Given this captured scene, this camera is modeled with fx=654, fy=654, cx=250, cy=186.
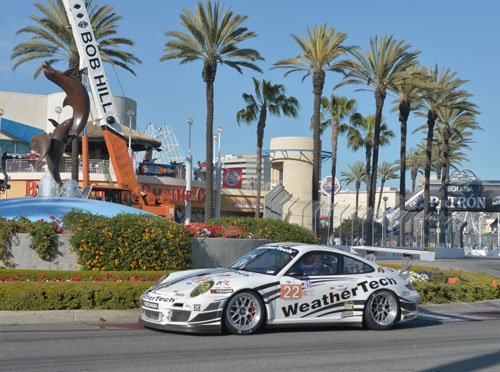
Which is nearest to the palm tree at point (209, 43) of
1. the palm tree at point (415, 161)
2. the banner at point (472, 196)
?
the banner at point (472, 196)

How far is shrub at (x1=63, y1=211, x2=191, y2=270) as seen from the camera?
14570mm

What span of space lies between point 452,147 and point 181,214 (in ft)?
96.2

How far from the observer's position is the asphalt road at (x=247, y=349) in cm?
715

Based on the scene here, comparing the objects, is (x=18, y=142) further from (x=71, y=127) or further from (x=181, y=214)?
(x=71, y=127)

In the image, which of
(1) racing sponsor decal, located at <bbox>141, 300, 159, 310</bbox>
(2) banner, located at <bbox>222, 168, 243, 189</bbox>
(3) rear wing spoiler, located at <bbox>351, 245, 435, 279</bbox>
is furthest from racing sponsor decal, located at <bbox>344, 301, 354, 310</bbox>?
(2) banner, located at <bbox>222, 168, 243, 189</bbox>

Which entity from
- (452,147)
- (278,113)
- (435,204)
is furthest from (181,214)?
(452,147)

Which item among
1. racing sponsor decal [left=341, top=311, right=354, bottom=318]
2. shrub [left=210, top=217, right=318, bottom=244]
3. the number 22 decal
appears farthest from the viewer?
shrub [left=210, top=217, right=318, bottom=244]

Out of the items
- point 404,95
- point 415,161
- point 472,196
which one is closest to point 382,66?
point 404,95

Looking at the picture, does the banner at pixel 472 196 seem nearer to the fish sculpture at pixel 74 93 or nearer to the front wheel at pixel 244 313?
the fish sculpture at pixel 74 93

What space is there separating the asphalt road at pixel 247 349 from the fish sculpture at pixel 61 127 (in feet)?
44.4

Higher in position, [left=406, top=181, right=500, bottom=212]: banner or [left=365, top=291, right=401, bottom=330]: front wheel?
[left=406, top=181, right=500, bottom=212]: banner

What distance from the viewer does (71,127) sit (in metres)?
23.2

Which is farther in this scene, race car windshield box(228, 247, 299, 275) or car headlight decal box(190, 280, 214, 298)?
race car windshield box(228, 247, 299, 275)

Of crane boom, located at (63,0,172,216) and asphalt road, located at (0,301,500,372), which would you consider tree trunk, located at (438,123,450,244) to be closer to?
crane boom, located at (63,0,172,216)
